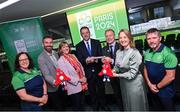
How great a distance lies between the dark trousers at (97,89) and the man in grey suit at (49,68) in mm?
554

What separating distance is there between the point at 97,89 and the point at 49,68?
3.06 feet

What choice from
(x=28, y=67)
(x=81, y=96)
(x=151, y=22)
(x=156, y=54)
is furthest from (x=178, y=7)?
(x=28, y=67)

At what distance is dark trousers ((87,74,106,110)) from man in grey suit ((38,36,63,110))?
0.55 m

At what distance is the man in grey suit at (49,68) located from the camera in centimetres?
394

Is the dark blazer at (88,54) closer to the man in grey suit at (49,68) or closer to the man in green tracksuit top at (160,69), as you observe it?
the man in grey suit at (49,68)

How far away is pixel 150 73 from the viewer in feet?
11.1

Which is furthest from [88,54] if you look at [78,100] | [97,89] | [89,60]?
[78,100]

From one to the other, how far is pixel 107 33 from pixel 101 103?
1257mm

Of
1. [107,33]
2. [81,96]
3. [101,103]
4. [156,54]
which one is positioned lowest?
[101,103]

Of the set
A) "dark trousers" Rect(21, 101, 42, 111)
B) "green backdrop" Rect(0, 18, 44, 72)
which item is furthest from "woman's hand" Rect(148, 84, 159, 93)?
"green backdrop" Rect(0, 18, 44, 72)

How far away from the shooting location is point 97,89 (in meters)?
4.50

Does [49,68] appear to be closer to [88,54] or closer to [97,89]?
[88,54]

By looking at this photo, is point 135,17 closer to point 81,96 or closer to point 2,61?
point 81,96

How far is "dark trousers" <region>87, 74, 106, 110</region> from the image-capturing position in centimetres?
438
